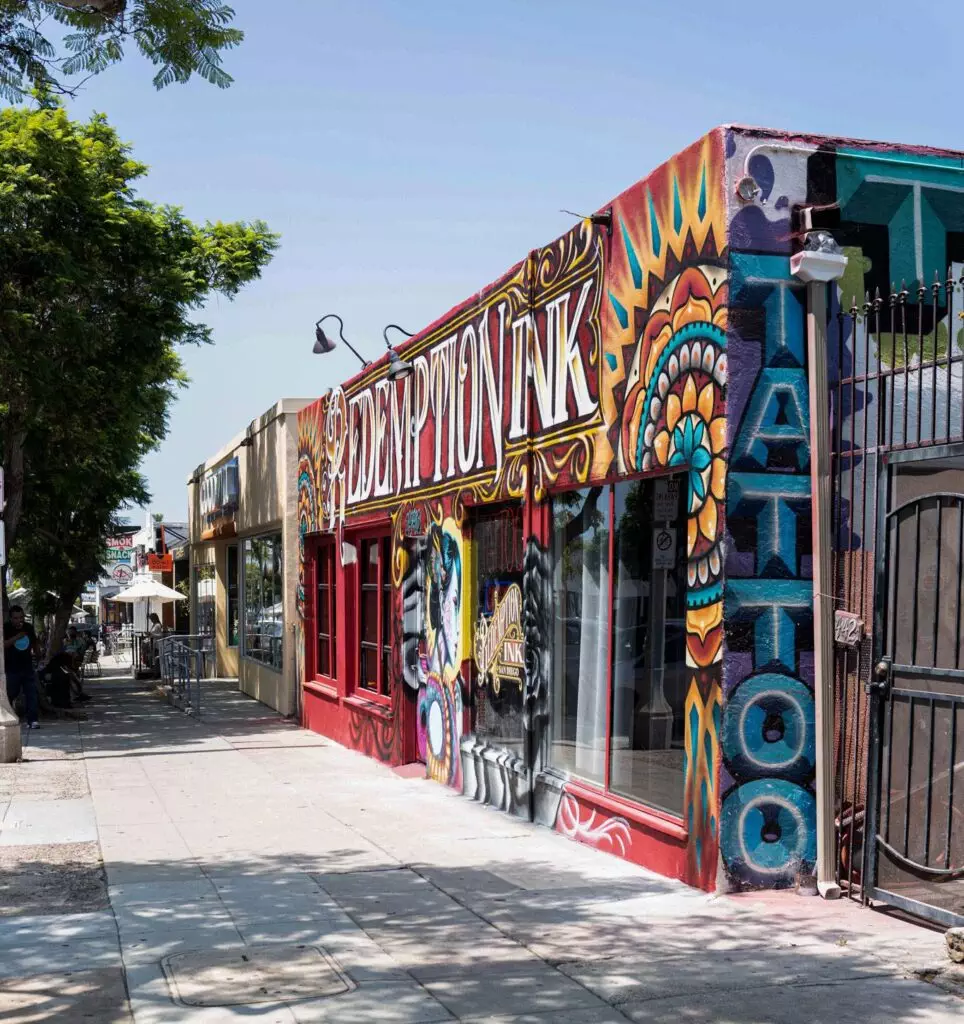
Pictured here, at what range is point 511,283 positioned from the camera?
10688mm

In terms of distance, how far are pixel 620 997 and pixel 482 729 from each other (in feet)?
19.4

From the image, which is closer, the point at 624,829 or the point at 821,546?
the point at 821,546

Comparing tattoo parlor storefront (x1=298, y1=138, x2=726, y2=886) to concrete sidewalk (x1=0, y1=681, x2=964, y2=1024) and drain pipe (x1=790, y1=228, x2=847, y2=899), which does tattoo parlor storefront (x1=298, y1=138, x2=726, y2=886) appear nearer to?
drain pipe (x1=790, y1=228, x2=847, y2=899)

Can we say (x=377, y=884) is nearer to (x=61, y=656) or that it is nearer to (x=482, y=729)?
(x=482, y=729)

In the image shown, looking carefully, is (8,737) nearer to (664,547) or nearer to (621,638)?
(621,638)

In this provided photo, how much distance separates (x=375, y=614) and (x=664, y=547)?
24.0ft


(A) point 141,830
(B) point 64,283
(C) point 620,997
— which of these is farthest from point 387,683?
(C) point 620,997

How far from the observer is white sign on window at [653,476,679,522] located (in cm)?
814

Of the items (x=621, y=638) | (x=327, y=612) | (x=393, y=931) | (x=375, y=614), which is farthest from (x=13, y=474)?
(x=393, y=931)

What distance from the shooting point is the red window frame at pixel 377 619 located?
47.7 ft

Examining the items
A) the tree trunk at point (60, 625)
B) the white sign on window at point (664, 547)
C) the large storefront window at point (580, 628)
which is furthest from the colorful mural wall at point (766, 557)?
the tree trunk at point (60, 625)

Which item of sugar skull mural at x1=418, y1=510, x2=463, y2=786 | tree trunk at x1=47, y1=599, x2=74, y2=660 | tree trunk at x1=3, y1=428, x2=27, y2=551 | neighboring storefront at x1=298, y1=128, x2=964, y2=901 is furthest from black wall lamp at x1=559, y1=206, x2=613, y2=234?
tree trunk at x1=47, y1=599, x2=74, y2=660

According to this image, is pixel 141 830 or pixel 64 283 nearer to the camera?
pixel 141 830

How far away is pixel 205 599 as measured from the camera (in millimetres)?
31578
